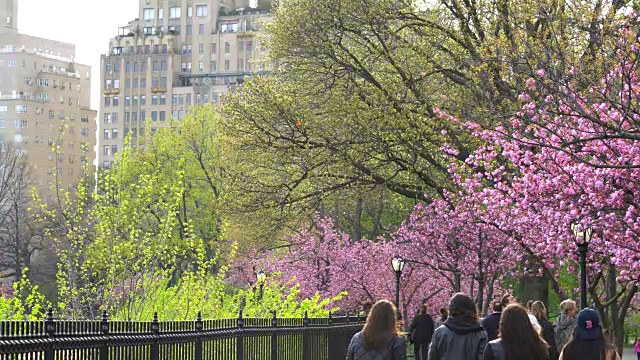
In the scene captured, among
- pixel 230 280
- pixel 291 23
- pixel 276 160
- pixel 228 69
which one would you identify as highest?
pixel 228 69

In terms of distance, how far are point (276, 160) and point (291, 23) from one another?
3.89 metres

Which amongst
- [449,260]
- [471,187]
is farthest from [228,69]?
[471,187]

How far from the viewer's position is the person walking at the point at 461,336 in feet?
41.7

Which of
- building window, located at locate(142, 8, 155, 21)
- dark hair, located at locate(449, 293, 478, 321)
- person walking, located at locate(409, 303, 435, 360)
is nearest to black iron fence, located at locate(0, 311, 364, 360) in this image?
dark hair, located at locate(449, 293, 478, 321)

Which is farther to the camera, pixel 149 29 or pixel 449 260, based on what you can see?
pixel 149 29

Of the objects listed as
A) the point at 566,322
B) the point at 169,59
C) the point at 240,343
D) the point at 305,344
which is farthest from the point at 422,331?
the point at 169,59

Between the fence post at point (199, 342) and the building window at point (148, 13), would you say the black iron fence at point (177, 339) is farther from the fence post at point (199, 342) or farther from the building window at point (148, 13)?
the building window at point (148, 13)

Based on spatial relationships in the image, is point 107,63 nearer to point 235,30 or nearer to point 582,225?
point 235,30

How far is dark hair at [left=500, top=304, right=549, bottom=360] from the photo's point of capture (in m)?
12.0

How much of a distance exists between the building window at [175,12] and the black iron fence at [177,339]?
158 m

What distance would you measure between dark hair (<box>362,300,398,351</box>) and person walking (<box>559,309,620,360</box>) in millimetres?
Result: 1688

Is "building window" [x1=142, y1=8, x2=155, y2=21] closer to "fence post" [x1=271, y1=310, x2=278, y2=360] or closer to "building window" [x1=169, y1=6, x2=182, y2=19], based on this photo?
"building window" [x1=169, y1=6, x2=182, y2=19]

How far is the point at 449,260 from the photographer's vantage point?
45062 millimetres

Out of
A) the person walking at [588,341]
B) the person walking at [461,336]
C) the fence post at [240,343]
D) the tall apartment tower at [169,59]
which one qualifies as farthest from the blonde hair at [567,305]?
the tall apartment tower at [169,59]
